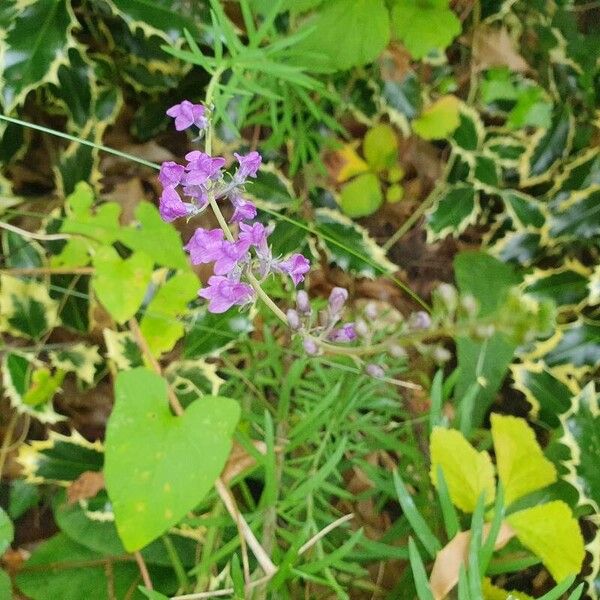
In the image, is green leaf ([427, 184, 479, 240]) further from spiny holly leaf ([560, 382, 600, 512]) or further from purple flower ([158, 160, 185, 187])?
purple flower ([158, 160, 185, 187])

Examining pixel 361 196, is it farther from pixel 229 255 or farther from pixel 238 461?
pixel 229 255

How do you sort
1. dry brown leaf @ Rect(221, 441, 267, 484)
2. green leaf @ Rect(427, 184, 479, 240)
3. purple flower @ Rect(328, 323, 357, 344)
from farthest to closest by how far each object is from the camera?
green leaf @ Rect(427, 184, 479, 240), dry brown leaf @ Rect(221, 441, 267, 484), purple flower @ Rect(328, 323, 357, 344)

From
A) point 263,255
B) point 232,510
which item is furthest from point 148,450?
point 263,255

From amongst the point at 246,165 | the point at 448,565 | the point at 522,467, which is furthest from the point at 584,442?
the point at 246,165

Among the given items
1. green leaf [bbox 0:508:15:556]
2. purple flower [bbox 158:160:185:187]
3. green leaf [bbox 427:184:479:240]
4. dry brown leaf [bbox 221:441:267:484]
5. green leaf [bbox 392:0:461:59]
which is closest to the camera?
purple flower [bbox 158:160:185:187]

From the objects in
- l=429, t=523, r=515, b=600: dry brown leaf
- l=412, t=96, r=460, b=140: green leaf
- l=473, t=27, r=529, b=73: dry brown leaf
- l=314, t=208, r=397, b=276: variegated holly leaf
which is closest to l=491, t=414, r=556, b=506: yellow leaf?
l=429, t=523, r=515, b=600: dry brown leaf

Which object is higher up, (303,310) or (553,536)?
(303,310)
